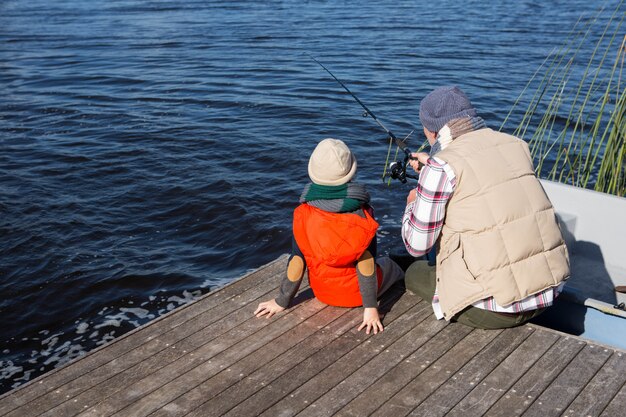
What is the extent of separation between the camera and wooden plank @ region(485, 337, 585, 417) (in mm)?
3490

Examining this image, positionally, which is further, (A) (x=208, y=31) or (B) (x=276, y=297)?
(A) (x=208, y=31)

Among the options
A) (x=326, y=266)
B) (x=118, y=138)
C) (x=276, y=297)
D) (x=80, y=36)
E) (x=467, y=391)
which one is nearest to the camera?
(x=467, y=391)

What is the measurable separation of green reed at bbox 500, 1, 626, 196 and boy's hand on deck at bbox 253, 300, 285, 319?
8.57 ft

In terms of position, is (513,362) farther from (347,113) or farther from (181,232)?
(347,113)

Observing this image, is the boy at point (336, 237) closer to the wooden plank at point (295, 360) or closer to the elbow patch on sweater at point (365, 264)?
the elbow patch on sweater at point (365, 264)

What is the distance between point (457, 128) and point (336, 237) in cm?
87

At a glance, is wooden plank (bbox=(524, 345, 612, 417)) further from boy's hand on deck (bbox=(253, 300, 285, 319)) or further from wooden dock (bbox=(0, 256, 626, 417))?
boy's hand on deck (bbox=(253, 300, 285, 319))

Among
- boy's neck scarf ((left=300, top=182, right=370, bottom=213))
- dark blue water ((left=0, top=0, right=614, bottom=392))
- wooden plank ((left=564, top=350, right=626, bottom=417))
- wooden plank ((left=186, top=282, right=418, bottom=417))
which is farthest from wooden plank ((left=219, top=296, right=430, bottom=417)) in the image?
dark blue water ((left=0, top=0, right=614, bottom=392))

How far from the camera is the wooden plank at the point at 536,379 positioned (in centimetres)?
349

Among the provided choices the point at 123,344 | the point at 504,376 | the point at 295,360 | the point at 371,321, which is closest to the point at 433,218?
the point at 371,321

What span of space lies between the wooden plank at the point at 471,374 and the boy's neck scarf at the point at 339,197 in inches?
40.7

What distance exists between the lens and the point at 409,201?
433 cm

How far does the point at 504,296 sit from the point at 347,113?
26.0ft

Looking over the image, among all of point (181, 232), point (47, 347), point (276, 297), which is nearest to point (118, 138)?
point (181, 232)
